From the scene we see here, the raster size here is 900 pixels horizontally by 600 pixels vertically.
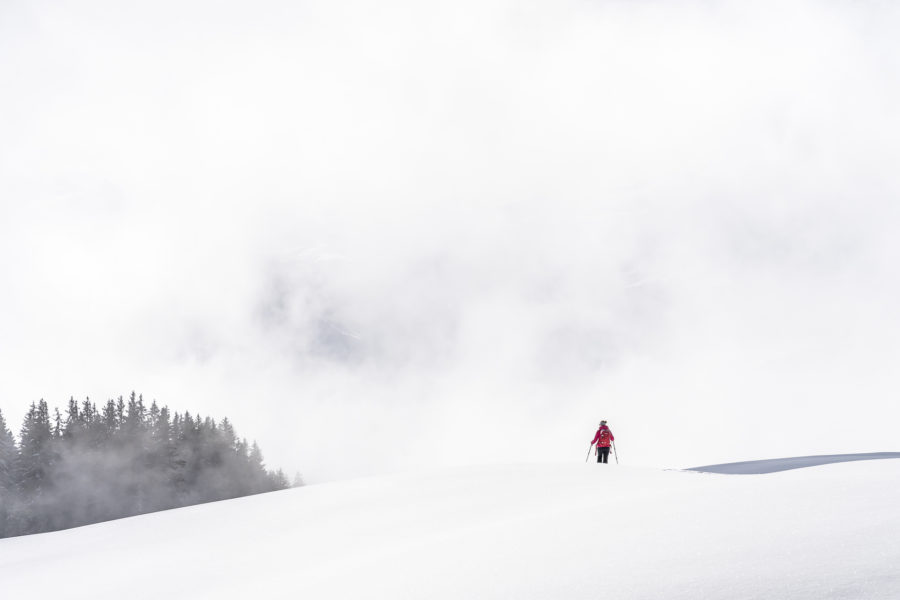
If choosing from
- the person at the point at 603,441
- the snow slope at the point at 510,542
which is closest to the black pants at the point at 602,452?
the person at the point at 603,441

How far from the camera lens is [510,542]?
38.8ft

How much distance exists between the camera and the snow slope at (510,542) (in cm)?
805

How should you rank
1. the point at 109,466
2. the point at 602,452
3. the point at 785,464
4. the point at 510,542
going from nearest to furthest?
the point at 510,542
the point at 785,464
the point at 602,452
the point at 109,466

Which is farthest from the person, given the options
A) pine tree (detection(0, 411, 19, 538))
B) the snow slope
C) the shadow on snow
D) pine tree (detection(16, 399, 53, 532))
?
pine tree (detection(16, 399, 53, 532))

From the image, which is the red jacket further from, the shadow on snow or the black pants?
the shadow on snow

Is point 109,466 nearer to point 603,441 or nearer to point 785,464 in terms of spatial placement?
point 603,441

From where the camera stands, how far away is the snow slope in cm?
805

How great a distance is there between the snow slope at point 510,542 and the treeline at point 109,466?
43.2 m

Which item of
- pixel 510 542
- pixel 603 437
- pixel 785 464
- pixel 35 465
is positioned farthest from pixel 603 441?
pixel 35 465

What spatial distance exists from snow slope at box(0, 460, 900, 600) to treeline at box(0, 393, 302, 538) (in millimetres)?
43173

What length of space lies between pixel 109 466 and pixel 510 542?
6994 cm

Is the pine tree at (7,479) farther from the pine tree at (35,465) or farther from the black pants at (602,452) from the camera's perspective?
the black pants at (602,452)

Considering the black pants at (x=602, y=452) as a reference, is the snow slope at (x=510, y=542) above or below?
below

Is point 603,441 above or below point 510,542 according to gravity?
above
